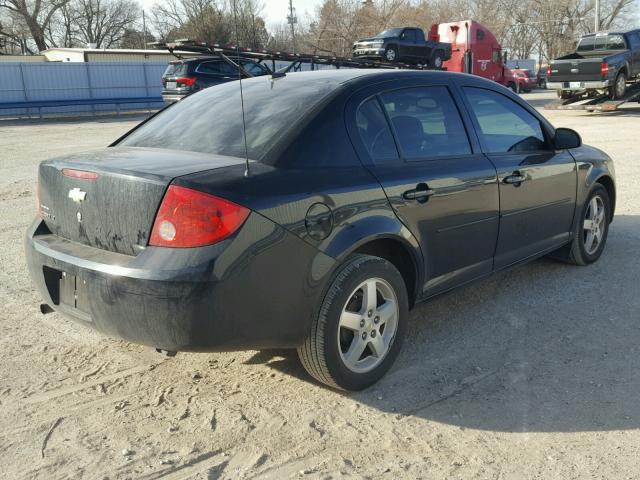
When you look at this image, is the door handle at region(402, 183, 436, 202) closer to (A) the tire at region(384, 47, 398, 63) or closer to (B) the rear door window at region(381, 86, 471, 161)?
(B) the rear door window at region(381, 86, 471, 161)

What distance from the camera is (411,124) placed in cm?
388

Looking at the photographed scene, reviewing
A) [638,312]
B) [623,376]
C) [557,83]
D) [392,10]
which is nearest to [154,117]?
[623,376]

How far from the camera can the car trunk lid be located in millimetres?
2986

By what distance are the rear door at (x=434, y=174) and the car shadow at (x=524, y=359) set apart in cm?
40

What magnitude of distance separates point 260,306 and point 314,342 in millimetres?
403

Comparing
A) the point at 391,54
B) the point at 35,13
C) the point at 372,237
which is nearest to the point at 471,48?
the point at 391,54

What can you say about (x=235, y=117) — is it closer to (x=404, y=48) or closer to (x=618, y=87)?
(x=618, y=87)

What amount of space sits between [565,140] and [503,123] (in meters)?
0.65

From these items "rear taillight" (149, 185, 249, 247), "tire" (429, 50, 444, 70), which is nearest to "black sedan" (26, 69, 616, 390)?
"rear taillight" (149, 185, 249, 247)

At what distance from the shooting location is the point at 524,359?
3793mm

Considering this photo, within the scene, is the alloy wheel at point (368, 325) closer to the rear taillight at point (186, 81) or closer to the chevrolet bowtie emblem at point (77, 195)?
the chevrolet bowtie emblem at point (77, 195)

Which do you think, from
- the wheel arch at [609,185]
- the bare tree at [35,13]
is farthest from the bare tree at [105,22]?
the wheel arch at [609,185]

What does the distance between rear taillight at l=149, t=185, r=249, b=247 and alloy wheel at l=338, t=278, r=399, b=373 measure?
795mm

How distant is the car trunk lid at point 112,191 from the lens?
299 cm
